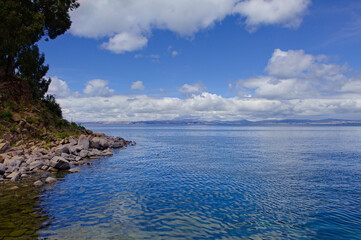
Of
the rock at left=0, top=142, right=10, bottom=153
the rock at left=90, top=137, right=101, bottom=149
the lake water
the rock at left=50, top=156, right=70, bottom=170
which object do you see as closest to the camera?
the lake water

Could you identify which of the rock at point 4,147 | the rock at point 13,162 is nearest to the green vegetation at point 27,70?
the rock at point 4,147

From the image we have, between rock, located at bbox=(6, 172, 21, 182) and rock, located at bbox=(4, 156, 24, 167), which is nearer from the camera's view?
rock, located at bbox=(6, 172, 21, 182)

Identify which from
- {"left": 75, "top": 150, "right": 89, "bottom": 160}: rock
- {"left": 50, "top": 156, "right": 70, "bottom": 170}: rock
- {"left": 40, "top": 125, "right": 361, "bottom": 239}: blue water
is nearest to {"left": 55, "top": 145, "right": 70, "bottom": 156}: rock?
{"left": 75, "top": 150, "right": 89, "bottom": 160}: rock

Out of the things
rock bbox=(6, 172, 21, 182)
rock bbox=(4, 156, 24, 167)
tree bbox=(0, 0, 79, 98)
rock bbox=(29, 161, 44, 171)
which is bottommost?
rock bbox=(6, 172, 21, 182)

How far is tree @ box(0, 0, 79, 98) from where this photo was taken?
40.5m

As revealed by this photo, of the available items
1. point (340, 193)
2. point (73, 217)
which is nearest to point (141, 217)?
point (73, 217)

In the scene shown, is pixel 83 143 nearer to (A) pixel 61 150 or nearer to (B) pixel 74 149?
(B) pixel 74 149

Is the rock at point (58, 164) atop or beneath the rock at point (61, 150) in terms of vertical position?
beneath

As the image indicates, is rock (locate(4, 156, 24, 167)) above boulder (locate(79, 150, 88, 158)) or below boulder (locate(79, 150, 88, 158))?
above

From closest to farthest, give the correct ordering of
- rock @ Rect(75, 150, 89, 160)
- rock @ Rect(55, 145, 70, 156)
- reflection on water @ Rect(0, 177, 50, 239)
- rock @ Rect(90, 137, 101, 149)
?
reflection on water @ Rect(0, 177, 50, 239) → rock @ Rect(55, 145, 70, 156) → rock @ Rect(75, 150, 89, 160) → rock @ Rect(90, 137, 101, 149)

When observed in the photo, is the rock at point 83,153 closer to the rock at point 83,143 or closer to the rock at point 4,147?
the rock at point 83,143

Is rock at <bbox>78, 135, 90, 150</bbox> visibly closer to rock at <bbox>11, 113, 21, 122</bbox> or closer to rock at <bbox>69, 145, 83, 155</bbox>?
rock at <bbox>69, 145, 83, 155</bbox>

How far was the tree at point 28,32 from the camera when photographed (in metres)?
40.5

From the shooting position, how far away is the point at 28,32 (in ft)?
136
